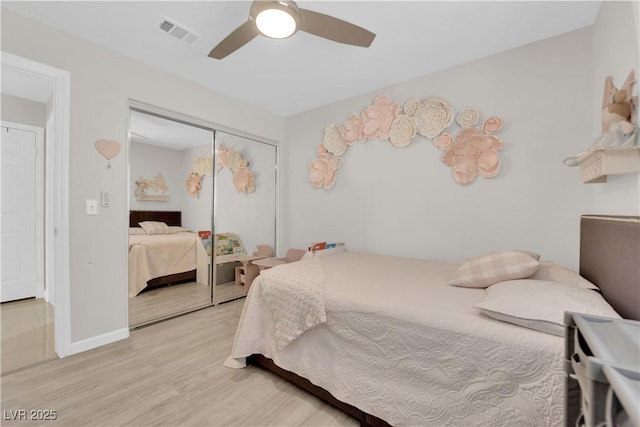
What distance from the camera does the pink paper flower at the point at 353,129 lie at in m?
3.05

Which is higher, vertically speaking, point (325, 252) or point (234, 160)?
point (234, 160)

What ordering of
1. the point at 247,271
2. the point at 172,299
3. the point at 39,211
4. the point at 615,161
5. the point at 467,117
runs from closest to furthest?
the point at 615,161 < the point at 467,117 < the point at 172,299 < the point at 39,211 < the point at 247,271

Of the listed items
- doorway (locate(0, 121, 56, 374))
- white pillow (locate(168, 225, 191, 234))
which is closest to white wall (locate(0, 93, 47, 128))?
doorway (locate(0, 121, 56, 374))

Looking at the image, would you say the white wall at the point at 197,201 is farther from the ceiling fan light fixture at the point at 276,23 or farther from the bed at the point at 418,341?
the ceiling fan light fixture at the point at 276,23

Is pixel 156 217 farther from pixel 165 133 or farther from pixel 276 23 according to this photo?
pixel 276 23

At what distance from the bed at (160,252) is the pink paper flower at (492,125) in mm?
3135

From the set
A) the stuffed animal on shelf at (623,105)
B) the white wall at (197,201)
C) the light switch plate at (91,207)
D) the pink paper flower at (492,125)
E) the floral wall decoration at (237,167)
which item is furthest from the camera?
the floral wall decoration at (237,167)

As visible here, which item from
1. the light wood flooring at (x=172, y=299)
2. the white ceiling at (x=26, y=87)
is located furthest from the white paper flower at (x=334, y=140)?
the white ceiling at (x=26, y=87)

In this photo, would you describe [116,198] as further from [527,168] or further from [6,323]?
[527,168]

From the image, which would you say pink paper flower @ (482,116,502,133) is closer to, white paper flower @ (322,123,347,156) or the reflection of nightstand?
white paper flower @ (322,123,347,156)

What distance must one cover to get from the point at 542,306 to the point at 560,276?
0.61 meters

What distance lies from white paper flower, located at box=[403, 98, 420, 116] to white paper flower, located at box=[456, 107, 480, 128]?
1.37 feet

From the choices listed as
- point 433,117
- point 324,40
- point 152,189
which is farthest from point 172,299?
point 433,117

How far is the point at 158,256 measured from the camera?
9.26 feet
